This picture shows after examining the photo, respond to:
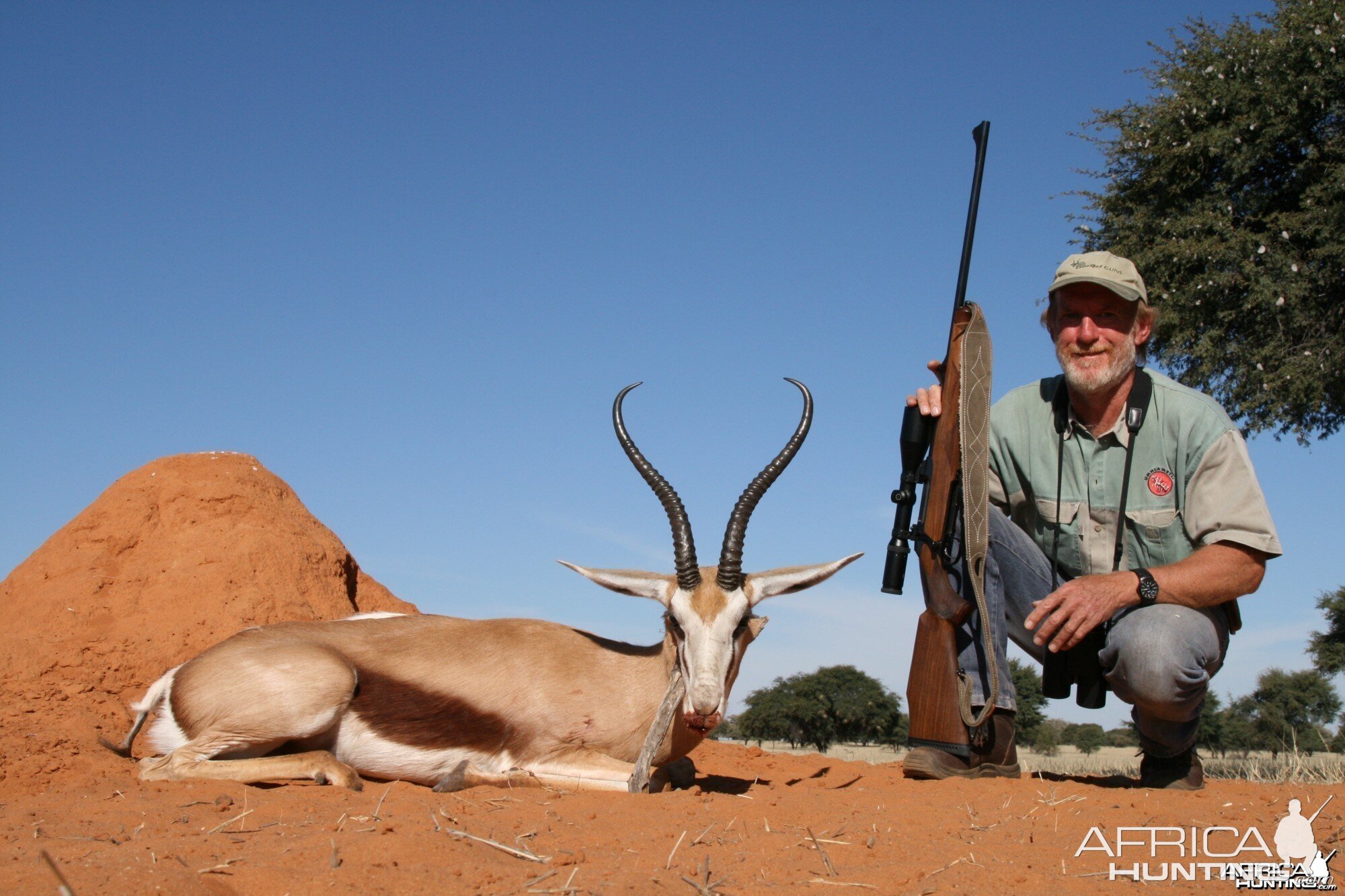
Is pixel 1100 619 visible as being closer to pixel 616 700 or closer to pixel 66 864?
pixel 616 700

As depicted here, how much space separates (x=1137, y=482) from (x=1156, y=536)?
0.94ft

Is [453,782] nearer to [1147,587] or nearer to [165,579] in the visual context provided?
[165,579]

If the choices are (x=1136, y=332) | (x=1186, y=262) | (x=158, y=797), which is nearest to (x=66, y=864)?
(x=158, y=797)

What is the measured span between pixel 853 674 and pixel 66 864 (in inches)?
690

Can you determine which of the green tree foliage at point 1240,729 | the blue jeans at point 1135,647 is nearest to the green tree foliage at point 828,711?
the green tree foliage at point 1240,729

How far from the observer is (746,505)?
583cm

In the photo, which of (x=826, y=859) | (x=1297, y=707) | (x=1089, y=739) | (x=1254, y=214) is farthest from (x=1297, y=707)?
(x=826, y=859)

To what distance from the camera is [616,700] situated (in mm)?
5824

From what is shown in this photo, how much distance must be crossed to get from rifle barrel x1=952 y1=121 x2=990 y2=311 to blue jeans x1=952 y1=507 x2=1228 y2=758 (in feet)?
4.15

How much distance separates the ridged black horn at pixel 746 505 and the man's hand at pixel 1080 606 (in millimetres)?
1495

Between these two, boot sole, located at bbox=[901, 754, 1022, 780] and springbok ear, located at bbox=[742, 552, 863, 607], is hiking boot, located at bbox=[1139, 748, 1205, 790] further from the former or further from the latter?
springbok ear, located at bbox=[742, 552, 863, 607]

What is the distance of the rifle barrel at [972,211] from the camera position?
6156 millimetres
